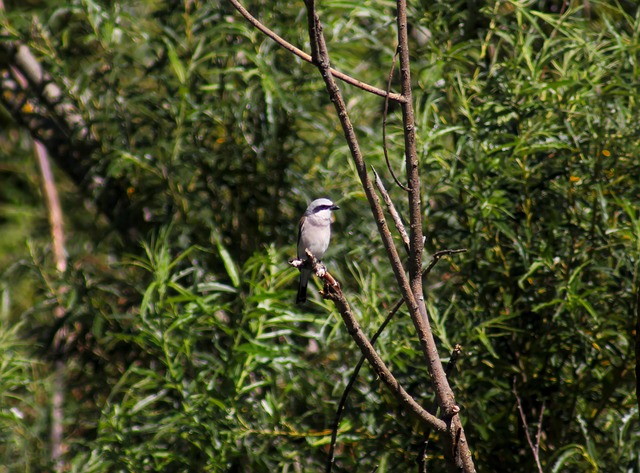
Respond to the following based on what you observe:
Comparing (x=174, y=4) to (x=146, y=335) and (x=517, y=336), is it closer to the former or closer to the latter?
(x=146, y=335)

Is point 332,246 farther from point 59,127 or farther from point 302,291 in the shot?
point 59,127

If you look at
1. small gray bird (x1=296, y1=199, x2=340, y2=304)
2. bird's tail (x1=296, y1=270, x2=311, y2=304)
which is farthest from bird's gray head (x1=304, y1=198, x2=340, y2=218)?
bird's tail (x1=296, y1=270, x2=311, y2=304)

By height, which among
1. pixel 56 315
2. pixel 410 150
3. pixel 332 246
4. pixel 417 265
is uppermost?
pixel 410 150

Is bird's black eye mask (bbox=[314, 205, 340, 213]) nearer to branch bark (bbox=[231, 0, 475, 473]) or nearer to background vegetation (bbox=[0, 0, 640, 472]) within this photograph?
background vegetation (bbox=[0, 0, 640, 472])

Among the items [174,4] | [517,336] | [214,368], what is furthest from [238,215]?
[517,336]

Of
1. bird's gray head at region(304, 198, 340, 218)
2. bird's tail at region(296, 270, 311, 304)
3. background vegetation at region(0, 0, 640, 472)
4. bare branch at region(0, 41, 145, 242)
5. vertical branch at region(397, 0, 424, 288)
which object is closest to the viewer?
vertical branch at region(397, 0, 424, 288)

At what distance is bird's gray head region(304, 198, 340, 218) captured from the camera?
3158mm

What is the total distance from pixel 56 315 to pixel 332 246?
159 centimetres

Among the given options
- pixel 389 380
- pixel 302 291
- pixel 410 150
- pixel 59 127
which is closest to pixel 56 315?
pixel 59 127

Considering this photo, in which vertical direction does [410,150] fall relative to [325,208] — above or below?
above

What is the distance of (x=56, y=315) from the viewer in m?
4.07

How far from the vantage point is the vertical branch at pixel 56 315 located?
150 inches

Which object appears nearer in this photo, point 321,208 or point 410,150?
point 410,150

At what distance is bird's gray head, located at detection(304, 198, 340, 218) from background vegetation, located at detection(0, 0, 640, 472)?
0.41ft
